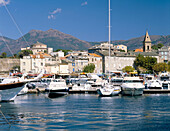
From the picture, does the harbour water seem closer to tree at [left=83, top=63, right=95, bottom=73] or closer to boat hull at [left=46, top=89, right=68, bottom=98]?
boat hull at [left=46, top=89, right=68, bottom=98]

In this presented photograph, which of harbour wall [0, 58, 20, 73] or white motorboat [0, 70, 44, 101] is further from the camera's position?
harbour wall [0, 58, 20, 73]

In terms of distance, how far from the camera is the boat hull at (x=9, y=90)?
123ft

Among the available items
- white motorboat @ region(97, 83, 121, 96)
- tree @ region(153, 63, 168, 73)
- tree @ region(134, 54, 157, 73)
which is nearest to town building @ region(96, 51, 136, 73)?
tree @ region(134, 54, 157, 73)

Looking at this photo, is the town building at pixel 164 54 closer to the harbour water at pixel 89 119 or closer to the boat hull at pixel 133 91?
the boat hull at pixel 133 91

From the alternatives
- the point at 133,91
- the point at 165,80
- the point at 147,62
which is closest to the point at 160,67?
the point at 147,62

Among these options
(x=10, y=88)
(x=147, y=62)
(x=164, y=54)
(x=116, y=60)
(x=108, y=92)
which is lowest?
(x=108, y=92)

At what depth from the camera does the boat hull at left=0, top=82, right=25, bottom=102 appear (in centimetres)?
3759

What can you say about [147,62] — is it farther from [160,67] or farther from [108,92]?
[108,92]

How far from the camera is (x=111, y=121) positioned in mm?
28516

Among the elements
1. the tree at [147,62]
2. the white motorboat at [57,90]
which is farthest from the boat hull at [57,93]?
the tree at [147,62]

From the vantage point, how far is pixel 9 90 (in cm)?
3909

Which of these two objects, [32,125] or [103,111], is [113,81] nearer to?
[103,111]

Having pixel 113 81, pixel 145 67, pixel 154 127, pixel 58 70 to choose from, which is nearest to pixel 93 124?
pixel 154 127

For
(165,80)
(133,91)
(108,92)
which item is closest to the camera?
(108,92)
